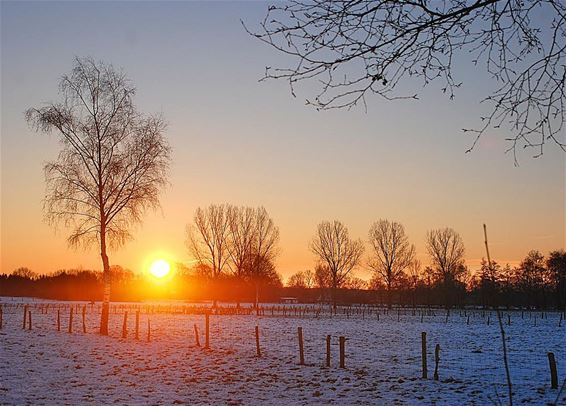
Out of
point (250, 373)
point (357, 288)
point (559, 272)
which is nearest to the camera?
point (250, 373)

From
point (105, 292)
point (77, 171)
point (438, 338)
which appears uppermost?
point (77, 171)

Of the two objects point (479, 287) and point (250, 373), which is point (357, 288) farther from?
point (250, 373)

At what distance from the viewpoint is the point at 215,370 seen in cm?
1639

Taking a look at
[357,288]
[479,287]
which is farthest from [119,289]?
[479,287]

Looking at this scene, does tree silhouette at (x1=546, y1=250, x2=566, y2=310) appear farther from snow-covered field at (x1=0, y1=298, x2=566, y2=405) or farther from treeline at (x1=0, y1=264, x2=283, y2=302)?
snow-covered field at (x1=0, y1=298, x2=566, y2=405)

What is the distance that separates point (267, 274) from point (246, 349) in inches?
2067

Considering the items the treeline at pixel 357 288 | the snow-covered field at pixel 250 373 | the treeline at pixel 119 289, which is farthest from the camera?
the treeline at pixel 119 289

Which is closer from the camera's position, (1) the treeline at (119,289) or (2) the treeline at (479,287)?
(2) the treeline at (479,287)

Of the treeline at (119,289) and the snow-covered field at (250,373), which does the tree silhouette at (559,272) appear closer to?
the treeline at (119,289)

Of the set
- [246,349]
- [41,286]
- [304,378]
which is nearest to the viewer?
[304,378]

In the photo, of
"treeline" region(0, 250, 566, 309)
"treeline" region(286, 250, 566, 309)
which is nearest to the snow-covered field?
"treeline" region(0, 250, 566, 309)

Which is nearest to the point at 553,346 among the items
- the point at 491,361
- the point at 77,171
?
the point at 491,361

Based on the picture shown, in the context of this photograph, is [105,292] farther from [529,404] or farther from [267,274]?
[267,274]

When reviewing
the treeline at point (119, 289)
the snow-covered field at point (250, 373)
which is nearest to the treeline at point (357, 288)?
the treeline at point (119, 289)
